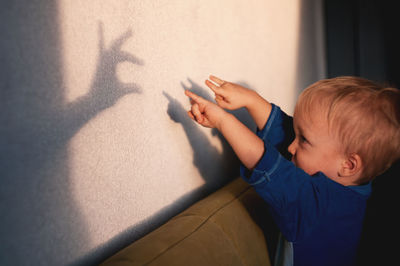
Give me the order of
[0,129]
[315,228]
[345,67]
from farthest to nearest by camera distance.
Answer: [345,67], [315,228], [0,129]

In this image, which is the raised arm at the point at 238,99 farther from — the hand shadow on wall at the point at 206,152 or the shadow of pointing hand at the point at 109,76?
the shadow of pointing hand at the point at 109,76

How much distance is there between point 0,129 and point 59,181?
4.6 inches

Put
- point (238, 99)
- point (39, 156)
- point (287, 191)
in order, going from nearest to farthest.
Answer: point (39, 156), point (287, 191), point (238, 99)

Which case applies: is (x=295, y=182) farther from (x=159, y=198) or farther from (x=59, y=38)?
(x=59, y=38)

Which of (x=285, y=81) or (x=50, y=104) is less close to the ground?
(x=50, y=104)

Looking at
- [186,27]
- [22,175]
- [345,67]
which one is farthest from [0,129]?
[345,67]

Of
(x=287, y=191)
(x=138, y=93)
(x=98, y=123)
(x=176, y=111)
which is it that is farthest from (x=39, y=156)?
(x=287, y=191)

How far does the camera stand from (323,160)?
65 cm

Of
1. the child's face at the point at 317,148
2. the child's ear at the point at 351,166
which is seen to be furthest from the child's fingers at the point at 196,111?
the child's ear at the point at 351,166

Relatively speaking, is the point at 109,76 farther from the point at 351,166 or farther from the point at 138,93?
the point at 351,166

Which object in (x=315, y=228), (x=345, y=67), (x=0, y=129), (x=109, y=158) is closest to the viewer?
(x=0, y=129)

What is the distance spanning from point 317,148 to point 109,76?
49 centimetres

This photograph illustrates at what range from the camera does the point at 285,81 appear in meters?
1.44

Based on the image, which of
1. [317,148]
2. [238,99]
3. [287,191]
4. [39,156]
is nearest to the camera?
[39,156]
